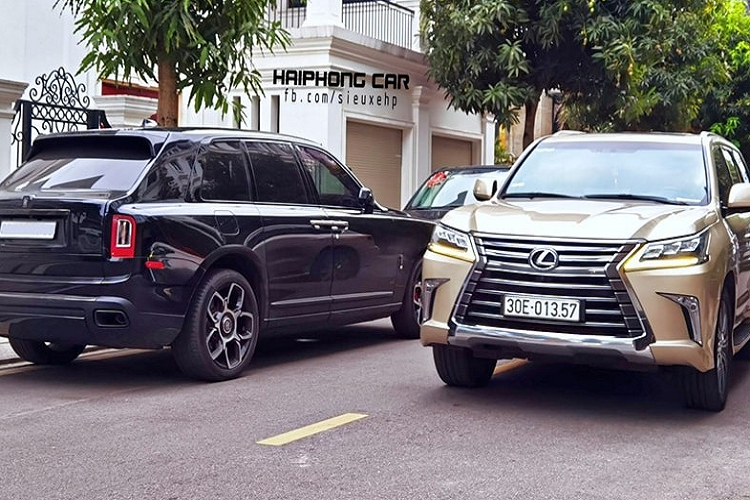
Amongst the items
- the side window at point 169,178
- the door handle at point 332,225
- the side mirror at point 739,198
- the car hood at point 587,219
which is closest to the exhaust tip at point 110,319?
the side window at point 169,178

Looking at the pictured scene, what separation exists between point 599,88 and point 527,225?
1312 centimetres

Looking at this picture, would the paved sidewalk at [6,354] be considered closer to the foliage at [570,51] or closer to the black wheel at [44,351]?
the black wheel at [44,351]

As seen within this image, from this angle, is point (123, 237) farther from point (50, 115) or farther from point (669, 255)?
point (50, 115)

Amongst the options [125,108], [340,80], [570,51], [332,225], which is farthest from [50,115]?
[570,51]

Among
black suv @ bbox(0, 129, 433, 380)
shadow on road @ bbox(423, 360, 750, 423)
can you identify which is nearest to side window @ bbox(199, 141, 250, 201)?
black suv @ bbox(0, 129, 433, 380)

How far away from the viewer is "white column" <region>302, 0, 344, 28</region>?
18.6 m

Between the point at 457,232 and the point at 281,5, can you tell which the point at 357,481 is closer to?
the point at 457,232

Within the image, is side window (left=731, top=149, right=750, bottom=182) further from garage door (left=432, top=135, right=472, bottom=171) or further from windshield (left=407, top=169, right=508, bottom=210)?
garage door (left=432, top=135, right=472, bottom=171)

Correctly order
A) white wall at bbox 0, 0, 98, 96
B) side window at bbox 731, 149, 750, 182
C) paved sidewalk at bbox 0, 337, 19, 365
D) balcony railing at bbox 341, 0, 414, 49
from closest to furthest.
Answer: paved sidewalk at bbox 0, 337, 19, 365 < side window at bbox 731, 149, 750, 182 < white wall at bbox 0, 0, 98, 96 < balcony railing at bbox 341, 0, 414, 49

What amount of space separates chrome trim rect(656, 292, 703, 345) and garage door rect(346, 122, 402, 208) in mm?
13687

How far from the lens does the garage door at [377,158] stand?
19.9 metres

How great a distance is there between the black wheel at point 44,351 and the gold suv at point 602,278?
3.12m

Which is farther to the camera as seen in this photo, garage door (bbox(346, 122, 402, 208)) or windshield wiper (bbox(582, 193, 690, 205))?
garage door (bbox(346, 122, 402, 208))

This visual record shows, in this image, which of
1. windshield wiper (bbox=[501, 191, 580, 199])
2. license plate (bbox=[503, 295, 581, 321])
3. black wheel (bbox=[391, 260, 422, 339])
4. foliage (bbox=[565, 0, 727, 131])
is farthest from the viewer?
foliage (bbox=[565, 0, 727, 131])
